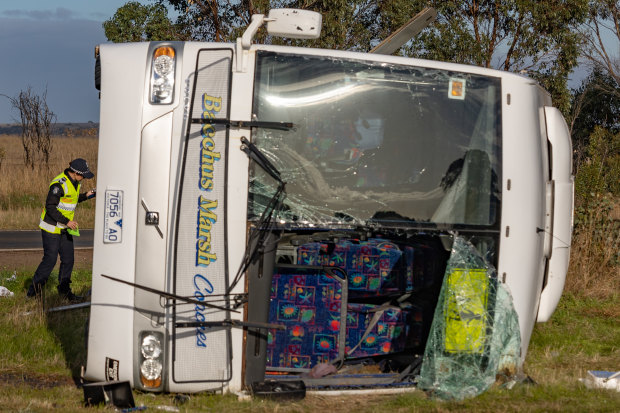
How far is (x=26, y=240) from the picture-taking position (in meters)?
17.8

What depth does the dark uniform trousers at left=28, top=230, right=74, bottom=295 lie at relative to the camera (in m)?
10.0

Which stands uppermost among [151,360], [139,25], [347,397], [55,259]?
[139,25]

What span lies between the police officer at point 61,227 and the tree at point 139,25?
Answer: 31.3ft

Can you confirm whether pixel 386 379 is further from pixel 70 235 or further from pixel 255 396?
pixel 70 235

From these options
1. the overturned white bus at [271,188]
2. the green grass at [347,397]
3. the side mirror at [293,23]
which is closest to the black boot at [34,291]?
the green grass at [347,397]

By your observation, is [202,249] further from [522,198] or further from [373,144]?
[522,198]

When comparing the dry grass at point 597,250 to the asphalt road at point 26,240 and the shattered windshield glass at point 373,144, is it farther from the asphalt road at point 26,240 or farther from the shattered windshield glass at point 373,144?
the asphalt road at point 26,240

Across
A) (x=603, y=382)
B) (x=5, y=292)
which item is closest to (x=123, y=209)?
(x=603, y=382)

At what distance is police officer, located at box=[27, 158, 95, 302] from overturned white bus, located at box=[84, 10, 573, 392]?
180 inches

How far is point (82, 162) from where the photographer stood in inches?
396

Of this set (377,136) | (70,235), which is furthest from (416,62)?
(70,235)

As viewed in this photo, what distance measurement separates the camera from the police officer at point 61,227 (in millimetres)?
9922

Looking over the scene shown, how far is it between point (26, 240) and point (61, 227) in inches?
330

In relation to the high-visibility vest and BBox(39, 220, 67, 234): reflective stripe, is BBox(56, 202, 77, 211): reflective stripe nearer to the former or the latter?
the high-visibility vest
